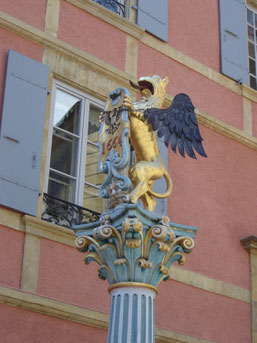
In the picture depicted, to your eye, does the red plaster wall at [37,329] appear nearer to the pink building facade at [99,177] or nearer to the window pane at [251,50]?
the pink building facade at [99,177]

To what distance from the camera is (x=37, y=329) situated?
8.64 metres

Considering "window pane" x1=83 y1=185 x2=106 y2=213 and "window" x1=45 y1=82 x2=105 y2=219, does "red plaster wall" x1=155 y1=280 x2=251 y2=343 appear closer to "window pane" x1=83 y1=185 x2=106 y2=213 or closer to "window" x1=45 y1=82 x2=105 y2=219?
"window pane" x1=83 y1=185 x2=106 y2=213

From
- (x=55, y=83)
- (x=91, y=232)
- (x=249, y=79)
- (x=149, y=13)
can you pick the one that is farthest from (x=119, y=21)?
(x=91, y=232)

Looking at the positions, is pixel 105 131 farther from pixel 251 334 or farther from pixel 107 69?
pixel 251 334

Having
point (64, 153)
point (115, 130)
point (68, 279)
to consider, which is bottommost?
point (68, 279)

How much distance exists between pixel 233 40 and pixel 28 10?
360cm

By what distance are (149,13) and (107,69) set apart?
1377mm

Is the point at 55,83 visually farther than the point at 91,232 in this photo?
Yes

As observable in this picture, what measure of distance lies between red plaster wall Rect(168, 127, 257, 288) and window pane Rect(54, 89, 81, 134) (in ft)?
4.46

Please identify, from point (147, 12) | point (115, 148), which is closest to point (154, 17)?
point (147, 12)

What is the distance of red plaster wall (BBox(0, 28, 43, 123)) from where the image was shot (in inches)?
377

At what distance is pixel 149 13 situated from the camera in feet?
37.9

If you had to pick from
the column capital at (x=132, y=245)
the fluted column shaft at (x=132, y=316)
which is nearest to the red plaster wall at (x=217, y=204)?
the column capital at (x=132, y=245)

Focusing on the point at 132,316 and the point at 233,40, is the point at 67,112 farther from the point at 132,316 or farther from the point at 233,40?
the point at 132,316
